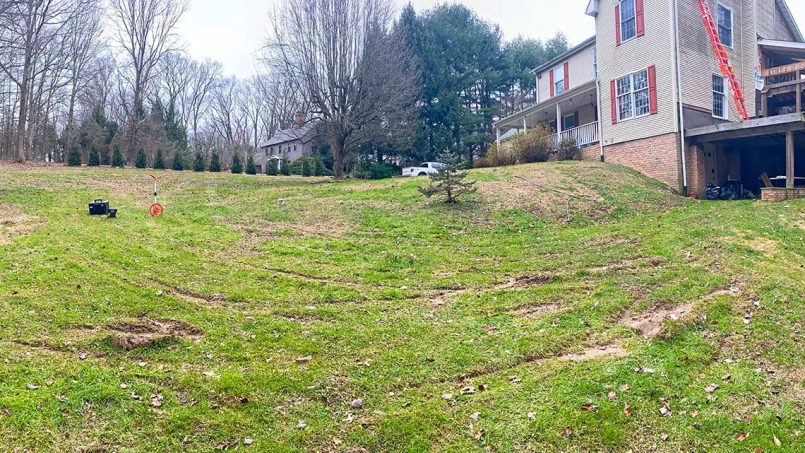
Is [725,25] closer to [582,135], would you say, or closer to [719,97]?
[719,97]

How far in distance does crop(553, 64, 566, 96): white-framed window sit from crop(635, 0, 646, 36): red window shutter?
21.6 feet

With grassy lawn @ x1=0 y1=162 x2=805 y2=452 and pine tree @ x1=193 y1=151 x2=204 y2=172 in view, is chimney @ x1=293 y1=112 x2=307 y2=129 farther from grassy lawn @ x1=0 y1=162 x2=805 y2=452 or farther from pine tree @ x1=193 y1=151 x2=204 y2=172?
grassy lawn @ x1=0 y1=162 x2=805 y2=452

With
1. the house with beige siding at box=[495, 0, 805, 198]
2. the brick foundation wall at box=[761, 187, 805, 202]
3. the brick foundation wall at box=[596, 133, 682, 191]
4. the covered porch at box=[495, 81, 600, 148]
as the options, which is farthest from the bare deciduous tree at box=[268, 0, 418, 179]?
the brick foundation wall at box=[761, 187, 805, 202]

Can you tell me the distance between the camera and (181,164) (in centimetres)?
2719

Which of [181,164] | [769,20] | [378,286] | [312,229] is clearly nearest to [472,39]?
[769,20]

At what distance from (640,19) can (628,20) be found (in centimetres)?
64

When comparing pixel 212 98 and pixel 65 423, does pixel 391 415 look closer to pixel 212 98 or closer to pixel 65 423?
pixel 65 423

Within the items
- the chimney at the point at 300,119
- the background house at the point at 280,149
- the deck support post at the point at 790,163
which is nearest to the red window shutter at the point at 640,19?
the deck support post at the point at 790,163

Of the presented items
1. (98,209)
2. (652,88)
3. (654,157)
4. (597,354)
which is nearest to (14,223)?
(98,209)

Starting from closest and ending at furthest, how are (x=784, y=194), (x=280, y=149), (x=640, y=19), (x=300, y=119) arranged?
(x=784, y=194) < (x=640, y=19) < (x=300, y=119) < (x=280, y=149)

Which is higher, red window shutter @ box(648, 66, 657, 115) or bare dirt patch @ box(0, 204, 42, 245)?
red window shutter @ box(648, 66, 657, 115)

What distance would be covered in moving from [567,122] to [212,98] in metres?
40.5

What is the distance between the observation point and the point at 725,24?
19500mm

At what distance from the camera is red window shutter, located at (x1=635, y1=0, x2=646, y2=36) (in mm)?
18469
